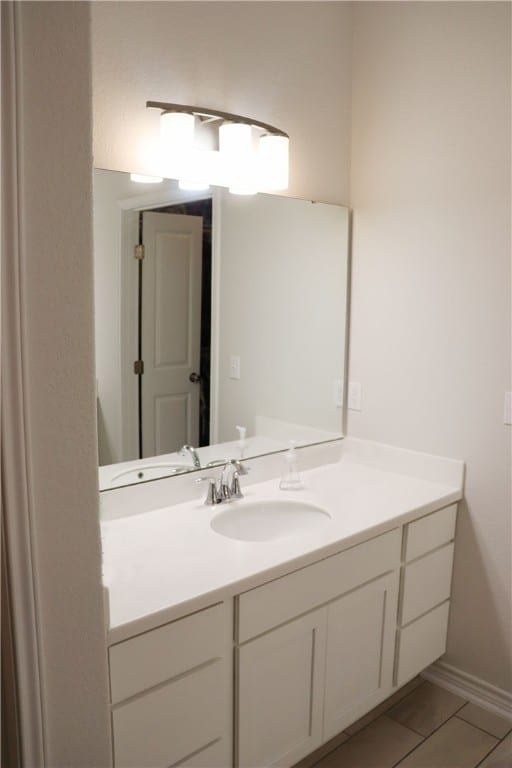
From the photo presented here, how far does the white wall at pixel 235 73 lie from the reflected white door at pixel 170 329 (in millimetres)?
238

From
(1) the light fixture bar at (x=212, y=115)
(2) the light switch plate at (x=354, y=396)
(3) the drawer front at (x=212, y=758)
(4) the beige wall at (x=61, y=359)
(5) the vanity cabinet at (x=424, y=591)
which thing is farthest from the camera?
(2) the light switch plate at (x=354, y=396)

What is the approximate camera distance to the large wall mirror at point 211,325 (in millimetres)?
1934

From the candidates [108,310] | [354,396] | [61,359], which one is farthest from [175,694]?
[354,396]

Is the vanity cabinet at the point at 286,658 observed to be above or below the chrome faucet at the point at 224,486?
below

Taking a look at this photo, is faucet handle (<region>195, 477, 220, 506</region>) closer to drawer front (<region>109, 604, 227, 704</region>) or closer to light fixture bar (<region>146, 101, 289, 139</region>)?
drawer front (<region>109, 604, 227, 704</region>)

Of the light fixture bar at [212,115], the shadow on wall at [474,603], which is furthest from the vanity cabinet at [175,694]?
the light fixture bar at [212,115]

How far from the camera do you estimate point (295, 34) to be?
232 centimetres

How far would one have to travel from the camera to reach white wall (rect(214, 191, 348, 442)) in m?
2.27

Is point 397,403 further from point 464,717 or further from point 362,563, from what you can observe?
point 464,717

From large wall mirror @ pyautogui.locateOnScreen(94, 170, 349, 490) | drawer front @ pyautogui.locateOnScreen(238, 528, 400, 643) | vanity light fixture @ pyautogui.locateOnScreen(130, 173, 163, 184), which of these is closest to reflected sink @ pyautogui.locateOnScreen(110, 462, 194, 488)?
large wall mirror @ pyautogui.locateOnScreen(94, 170, 349, 490)

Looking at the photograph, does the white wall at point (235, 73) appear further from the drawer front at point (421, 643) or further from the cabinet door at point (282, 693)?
the drawer front at point (421, 643)

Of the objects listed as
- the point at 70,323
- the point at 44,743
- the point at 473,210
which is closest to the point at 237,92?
the point at 473,210

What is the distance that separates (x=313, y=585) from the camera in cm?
179

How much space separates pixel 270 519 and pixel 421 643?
0.73 meters
